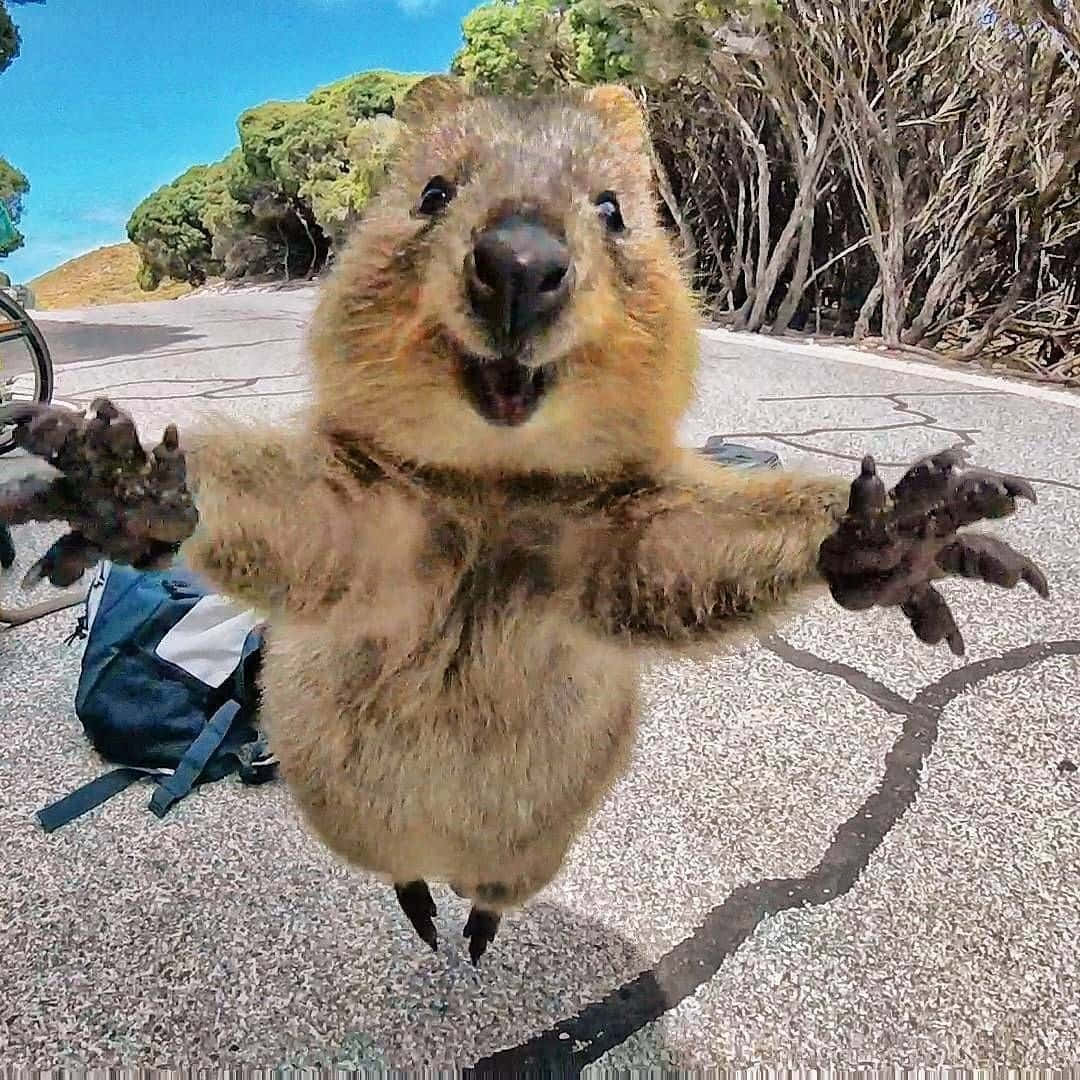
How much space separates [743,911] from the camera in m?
0.98

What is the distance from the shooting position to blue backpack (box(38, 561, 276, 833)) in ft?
3.94

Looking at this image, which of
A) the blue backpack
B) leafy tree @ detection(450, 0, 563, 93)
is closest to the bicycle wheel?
the blue backpack

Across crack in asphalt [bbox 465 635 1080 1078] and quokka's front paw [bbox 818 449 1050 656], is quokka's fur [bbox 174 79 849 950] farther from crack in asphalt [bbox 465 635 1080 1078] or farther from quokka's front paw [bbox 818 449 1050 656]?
crack in asphalt [bbox 465 635 1080 1078]

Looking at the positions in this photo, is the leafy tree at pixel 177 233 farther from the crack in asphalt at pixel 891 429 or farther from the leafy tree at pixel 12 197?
the crack in asphalt at pixel 891 429

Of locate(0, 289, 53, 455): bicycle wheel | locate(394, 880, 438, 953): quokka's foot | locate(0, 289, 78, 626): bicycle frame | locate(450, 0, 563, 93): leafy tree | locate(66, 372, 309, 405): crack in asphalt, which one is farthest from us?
locate(450, 0, 563, 93): leafy tree

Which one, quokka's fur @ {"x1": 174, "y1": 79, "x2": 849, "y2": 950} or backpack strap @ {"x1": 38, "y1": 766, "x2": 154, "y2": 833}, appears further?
backpack strap @ {"x1": 38, "y1": 766, "x2": 154, "y2": 833}

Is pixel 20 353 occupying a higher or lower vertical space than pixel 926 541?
lower

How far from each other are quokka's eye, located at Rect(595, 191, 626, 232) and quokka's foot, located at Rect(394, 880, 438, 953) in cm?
50

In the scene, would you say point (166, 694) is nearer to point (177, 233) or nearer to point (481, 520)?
point (481, 520)

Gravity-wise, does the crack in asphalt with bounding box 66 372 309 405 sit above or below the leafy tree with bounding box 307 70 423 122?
below

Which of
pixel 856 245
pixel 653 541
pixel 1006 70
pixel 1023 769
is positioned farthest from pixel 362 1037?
pixel 856 245

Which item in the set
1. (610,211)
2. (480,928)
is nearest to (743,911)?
(480,928)

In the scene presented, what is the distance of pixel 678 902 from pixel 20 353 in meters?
1.46

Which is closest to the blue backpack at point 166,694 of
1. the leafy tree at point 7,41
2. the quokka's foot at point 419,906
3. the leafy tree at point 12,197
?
the quokka's foot at point 419,906
